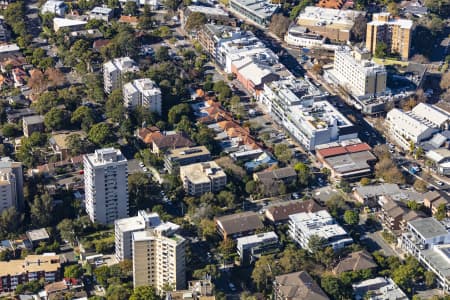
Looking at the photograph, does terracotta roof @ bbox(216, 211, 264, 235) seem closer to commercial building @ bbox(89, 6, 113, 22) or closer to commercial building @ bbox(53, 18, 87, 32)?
commercial building @ bbox(53, 18, 87, 32)

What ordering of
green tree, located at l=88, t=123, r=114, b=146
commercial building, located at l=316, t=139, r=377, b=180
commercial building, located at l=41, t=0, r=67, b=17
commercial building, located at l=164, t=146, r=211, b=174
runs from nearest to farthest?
1. commercial building, located at l=164, t=146, r=211, b=174
2. commercial building, located at l=316, t=139, r=377, b=180
3. green tree, located at l=88, t=123, r=114, b=146
4. commercial building, located at l=41, t=0, r=67, b=17

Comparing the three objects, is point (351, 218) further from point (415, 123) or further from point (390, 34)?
point (390, 34)

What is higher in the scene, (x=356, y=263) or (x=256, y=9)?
(x=256, y=9)

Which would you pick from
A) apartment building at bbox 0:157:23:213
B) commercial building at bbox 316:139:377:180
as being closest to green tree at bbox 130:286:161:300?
apartment building at bbox 0:157:23:213

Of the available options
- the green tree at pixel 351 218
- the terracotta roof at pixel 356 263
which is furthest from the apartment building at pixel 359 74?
the terracotta roof at pixel 356 263

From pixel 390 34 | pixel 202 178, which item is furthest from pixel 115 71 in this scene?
pixel 390 34

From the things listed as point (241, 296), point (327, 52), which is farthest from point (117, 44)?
point (241, 296)
